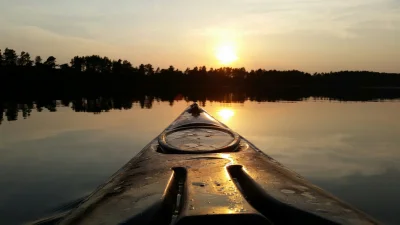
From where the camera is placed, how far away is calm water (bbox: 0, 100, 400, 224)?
701 centimetres

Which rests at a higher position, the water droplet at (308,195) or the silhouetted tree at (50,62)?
the silhouetted tree at (50,62)

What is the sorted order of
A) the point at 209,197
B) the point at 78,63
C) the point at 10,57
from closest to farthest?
the point at 209,197 < the point at 10,57 < the point at 78,63

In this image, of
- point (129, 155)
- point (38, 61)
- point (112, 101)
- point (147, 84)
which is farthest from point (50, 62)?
point (129, 155)

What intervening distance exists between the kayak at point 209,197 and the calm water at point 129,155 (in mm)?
3110

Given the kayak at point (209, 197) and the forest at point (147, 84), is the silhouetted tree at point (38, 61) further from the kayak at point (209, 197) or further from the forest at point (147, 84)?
the kayak at point (209, 197)

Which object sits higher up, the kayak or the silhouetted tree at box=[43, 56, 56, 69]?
the silhouetted tree at box=[43, 56, 56, 69]

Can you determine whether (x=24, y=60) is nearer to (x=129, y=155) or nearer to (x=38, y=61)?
(x=38, y=61)

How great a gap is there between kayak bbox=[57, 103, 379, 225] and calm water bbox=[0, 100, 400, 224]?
3110mm

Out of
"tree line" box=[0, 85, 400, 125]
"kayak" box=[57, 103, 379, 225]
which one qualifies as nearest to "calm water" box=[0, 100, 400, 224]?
"kayak" box=[57, 103, 379, 225]

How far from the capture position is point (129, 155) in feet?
35.8

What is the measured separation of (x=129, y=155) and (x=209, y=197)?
27.8 feet

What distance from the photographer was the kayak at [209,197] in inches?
99.8

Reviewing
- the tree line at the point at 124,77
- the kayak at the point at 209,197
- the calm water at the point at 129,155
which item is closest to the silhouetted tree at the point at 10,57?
the tree line at the point at 124,77

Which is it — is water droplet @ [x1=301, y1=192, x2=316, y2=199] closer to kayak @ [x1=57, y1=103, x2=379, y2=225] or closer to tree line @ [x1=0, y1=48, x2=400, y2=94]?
kayak @ [x1=57, y1=103, x2=379, y2=225]
